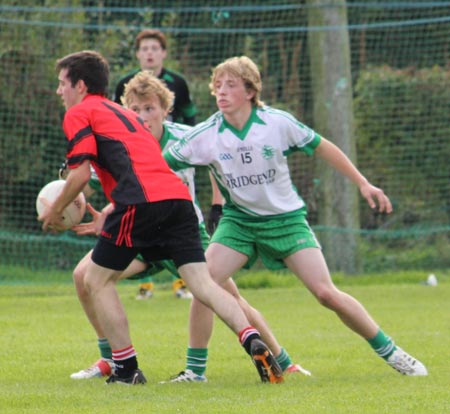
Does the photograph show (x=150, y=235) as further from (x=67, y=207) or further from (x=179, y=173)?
(x=179, y=173)

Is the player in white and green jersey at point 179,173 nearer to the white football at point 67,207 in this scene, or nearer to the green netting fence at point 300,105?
the white football at point 67,207

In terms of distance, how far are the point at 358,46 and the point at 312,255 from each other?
9053mm

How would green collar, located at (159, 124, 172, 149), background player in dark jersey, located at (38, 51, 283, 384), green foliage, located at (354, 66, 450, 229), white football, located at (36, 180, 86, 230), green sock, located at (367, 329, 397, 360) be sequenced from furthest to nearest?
green foliage, located at (354, 66, 450, 229), green collar, located at (159, 124, 172, 149), white football, located at (36, 180, 86, 230), green sock, located at (367, 329, 397, 360), background player in dark jersey, located at (38, 51, 283, 384)

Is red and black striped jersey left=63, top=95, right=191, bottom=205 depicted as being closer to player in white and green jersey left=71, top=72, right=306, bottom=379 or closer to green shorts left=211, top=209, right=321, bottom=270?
green shorts left=211, top=209, right=321, bottom=270

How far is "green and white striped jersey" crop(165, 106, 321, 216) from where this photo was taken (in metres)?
6.45

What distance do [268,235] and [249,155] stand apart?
0.45 meters

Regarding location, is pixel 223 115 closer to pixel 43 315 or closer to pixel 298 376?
pixel 298 376

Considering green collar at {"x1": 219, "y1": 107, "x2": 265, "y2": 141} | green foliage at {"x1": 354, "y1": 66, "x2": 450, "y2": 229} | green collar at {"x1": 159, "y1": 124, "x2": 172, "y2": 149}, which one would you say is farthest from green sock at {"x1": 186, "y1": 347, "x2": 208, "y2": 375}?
green foliage at {"x1": 354, "y1": 66, "x2": 450, "y2": 229}

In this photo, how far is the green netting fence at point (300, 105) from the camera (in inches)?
525

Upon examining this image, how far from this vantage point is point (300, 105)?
14.1m

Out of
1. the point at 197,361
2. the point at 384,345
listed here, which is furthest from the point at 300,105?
the point at 197,361

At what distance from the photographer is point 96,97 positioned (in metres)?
6.18

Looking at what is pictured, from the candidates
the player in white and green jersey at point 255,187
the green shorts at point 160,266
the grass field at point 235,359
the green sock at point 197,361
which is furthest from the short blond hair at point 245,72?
the grass field at point 235,359

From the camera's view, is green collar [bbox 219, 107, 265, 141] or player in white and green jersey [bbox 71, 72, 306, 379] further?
player in white and green jersey [bbox 71, 72, 306, 379]
